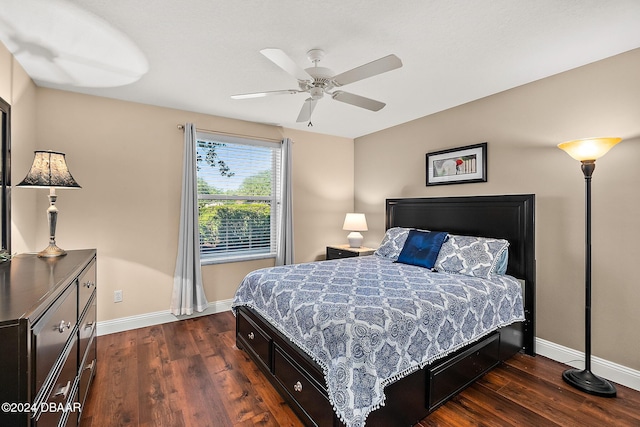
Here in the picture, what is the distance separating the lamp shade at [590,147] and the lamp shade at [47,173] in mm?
3719

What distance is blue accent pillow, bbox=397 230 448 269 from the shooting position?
10.1 feet

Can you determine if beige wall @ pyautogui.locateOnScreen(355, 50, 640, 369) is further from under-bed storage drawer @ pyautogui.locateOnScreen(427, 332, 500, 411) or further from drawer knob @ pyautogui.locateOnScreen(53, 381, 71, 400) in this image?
drawer knob @ pyautogui.locateOnScreen(53, 381, 71, 400)

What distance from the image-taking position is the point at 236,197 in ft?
13.3

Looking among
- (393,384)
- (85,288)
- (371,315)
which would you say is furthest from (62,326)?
(393,384)

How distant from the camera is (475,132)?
3.34 metres

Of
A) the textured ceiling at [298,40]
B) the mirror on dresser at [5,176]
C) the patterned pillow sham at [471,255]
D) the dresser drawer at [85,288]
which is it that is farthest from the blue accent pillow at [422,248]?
the mirror on dresser at [5,176]

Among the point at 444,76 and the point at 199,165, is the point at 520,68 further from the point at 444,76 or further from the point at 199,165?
the point at 199,165

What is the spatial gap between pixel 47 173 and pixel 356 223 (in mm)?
3417

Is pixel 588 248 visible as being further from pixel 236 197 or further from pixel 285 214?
pixel 236 197

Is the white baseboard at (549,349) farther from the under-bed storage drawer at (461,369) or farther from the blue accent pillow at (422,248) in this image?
the blue accent pillow at (422,248)

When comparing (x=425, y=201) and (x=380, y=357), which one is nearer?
(x=380, y=357)

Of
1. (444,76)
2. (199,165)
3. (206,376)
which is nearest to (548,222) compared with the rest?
(444,76)

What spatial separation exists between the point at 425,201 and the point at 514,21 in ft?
7.04

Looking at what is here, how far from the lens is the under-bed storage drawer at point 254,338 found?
233 cm
